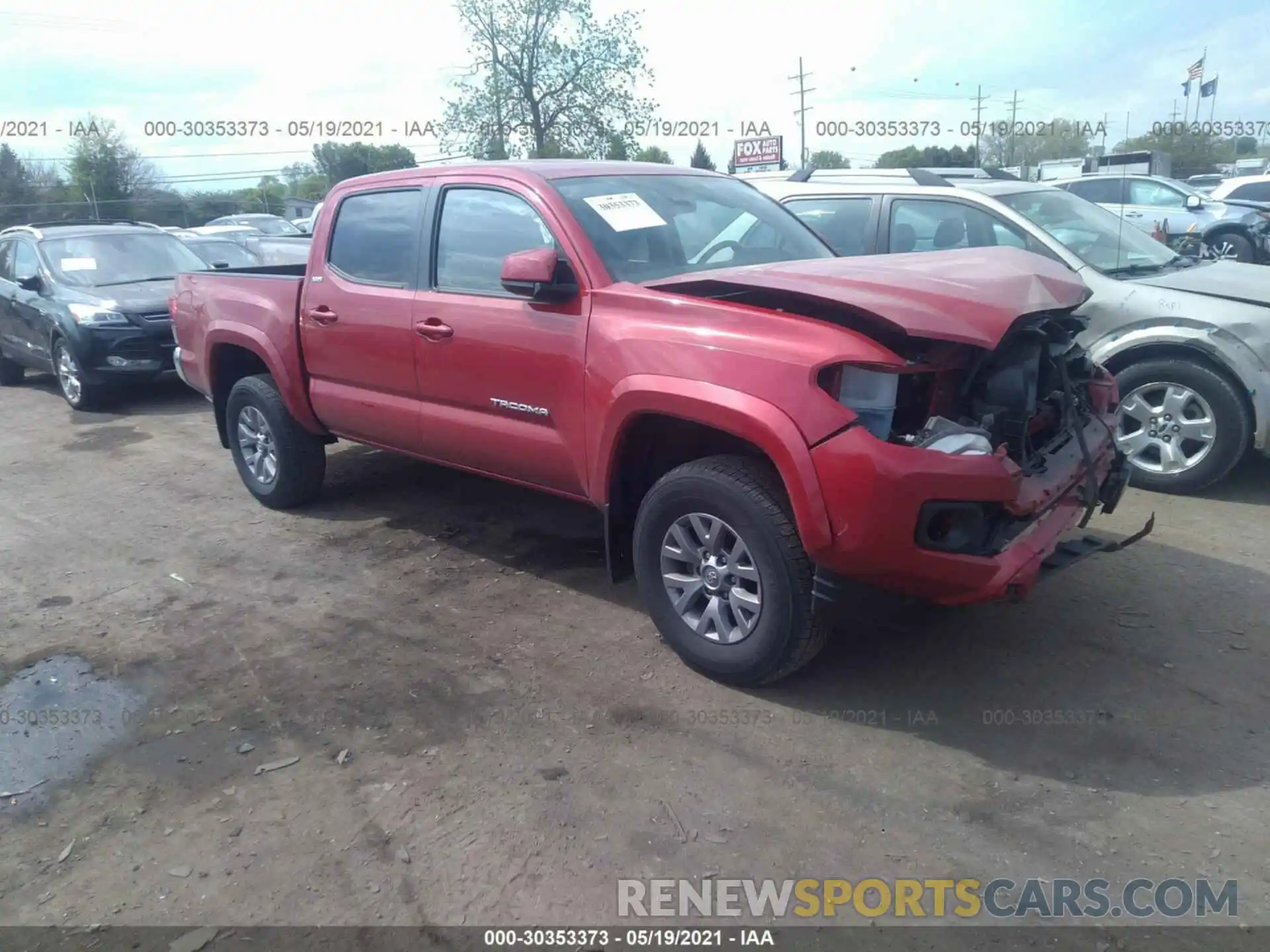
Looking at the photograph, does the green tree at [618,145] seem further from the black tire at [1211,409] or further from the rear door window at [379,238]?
the black tire at [1211,409]

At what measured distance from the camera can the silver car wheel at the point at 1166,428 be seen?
5699mm

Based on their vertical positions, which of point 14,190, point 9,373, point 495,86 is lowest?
point 9,373

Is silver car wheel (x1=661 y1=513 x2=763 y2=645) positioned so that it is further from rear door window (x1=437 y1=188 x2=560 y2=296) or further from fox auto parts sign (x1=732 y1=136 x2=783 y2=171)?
fox auto parts sign (x1=732 y1=136 x2=783 y2=171)

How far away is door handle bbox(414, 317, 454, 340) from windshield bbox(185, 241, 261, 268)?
10026 millimetres

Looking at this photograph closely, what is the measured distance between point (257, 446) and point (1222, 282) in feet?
19.6


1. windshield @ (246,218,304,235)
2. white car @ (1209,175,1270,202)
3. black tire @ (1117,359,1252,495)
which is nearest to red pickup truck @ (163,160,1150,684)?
black tire @ (1117,359,1252,495)

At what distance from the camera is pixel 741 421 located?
11.3 feet

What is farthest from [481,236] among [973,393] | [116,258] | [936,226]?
[116,258]

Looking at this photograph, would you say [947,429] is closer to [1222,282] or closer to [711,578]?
[711,578]

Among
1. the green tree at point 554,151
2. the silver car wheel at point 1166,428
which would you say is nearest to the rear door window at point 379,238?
the silver car wheel at point 1166,428

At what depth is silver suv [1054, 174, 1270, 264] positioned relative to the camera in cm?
1417

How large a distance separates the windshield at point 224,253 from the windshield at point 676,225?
1047 cm
